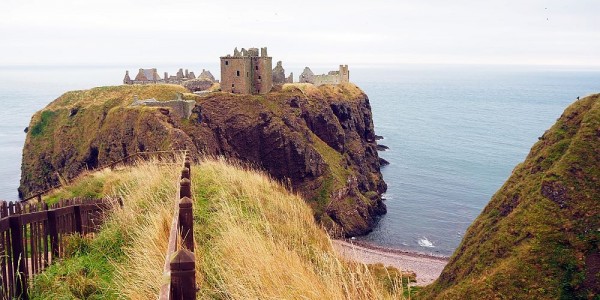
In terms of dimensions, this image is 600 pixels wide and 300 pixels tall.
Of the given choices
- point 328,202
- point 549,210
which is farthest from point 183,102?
point 549,210

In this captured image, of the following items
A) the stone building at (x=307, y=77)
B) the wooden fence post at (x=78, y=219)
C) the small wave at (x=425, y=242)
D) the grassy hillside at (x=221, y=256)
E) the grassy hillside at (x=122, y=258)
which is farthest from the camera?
the stone building at (x=307, y=77)

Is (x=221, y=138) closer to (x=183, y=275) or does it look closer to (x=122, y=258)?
(x=122, y=258)

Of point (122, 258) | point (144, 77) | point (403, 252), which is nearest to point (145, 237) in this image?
point (122, 258)

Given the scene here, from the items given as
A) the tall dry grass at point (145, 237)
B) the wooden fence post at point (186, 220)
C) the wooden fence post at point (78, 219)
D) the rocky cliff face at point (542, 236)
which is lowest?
the rocky cliff face at point (542, 236)

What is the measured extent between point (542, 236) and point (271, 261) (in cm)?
5497

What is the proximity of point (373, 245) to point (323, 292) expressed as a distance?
65336 millimetres

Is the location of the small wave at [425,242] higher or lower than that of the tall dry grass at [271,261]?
lower

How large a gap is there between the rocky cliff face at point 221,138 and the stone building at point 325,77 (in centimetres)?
1222

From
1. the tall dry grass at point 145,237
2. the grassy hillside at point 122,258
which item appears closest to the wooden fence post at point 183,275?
the tall dry grass at point 145,237

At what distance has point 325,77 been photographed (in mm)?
102375

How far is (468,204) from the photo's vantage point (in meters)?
89.1

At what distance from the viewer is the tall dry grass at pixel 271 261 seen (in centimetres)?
561

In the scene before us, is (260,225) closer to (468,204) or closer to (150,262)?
(150,262)

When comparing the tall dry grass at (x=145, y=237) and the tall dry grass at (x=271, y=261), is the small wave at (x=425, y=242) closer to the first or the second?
the tall dry grass at (x=145, y=237)
